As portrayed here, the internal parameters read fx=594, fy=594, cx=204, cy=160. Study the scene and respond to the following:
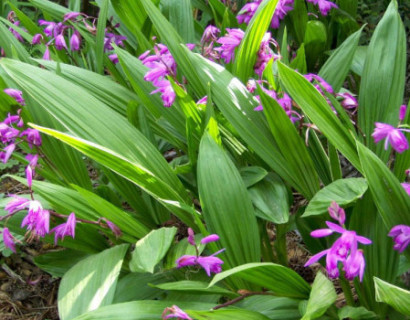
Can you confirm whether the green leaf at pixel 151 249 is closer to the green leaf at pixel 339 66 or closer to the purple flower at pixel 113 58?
the green leaf at pixel 339 66

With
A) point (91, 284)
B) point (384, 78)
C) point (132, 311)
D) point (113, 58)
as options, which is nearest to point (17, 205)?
point (91, 284)

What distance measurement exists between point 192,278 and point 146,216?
34 centimetres

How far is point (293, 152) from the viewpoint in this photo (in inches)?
63.6

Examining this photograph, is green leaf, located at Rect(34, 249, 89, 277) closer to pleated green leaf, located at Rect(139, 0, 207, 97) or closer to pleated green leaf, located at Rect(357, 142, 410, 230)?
pleated green leaf, located at Rect(139, 0, 207, 97)

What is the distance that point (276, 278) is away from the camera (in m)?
1.41

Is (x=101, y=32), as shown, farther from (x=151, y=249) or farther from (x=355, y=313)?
(x=355, y=313)

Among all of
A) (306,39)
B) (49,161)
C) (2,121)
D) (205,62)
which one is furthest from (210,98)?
(306,39)

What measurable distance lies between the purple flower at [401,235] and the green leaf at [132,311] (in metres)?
0.47

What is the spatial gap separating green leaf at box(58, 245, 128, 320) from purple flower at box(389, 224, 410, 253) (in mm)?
694

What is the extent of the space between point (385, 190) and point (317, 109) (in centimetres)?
30

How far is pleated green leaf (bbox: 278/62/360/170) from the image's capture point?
1.51 meters

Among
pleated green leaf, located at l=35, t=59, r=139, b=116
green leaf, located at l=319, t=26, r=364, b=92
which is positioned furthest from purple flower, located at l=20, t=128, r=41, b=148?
green leaf, located at l=319, t=26, r=364, b=92

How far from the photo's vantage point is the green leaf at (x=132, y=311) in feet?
4.48

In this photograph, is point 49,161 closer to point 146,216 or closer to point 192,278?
point 146,216
